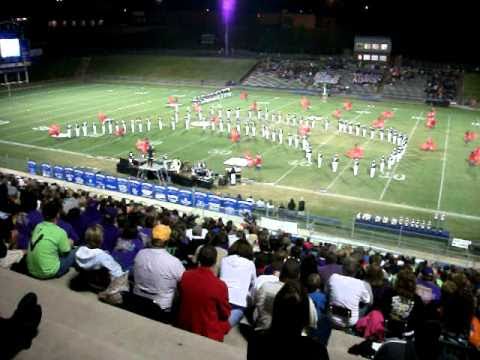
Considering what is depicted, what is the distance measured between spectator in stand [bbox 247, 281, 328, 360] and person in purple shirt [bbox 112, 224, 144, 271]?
357 cm

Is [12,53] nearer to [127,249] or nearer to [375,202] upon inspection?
[375,202]

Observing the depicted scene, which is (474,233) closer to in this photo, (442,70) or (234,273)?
(234,273)

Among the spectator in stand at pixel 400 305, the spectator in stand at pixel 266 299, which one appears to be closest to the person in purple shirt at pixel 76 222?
the spectator in stand at pixel 266 299

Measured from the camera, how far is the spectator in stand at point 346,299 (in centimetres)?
550

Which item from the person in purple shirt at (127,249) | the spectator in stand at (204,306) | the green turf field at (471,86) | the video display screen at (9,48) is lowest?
the green turf field at (471,86)

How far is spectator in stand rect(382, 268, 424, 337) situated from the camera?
199 inches

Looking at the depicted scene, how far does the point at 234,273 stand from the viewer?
529cm

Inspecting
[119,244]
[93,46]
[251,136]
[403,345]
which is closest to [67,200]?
[119,244]

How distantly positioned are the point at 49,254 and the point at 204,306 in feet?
6.74

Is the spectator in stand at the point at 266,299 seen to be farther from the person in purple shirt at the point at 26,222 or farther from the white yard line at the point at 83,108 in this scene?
the white yard line at the point at 83,108

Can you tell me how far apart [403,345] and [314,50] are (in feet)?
204

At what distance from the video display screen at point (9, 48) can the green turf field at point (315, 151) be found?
12.9ft

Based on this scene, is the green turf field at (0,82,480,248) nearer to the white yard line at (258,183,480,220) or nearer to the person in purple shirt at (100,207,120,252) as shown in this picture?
the white yard line at (258,183,480,220)

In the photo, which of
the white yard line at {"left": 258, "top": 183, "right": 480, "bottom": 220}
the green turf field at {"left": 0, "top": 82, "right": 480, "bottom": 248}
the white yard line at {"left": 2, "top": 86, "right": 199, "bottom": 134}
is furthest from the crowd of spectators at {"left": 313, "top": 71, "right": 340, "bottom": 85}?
the white yard line at {"left": 258, "top": 183, "right": 480, "bottom": 220}
